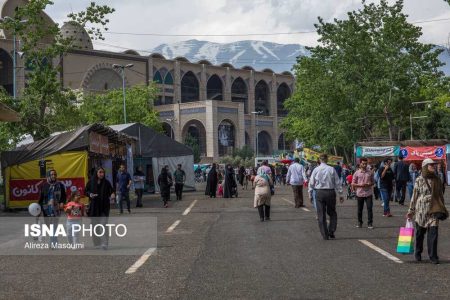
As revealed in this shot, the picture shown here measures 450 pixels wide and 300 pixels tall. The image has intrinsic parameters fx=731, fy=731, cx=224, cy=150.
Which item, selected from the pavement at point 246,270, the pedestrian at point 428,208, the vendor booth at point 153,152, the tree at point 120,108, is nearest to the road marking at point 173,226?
the pavement at point 246,270

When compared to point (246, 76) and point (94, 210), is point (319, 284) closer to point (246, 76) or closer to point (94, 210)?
point (94, 210)

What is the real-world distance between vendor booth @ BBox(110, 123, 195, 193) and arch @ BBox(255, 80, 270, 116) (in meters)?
81.6

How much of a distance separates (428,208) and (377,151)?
3454 centimetres

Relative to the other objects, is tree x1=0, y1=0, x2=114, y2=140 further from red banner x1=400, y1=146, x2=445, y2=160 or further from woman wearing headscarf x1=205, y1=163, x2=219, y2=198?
red banner x1=400, y1=146, x2=445, y2=160

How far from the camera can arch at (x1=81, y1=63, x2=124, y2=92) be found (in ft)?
312

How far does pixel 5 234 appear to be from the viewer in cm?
1923

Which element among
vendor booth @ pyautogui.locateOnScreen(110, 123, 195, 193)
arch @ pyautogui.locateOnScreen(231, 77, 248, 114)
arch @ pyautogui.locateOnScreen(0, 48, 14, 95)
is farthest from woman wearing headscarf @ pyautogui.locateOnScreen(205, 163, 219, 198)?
arch @ pyautogui.locateOnScreen(231, 77, 248, 114)

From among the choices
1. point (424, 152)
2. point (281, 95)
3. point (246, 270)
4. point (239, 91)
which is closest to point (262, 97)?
point (281, 95)

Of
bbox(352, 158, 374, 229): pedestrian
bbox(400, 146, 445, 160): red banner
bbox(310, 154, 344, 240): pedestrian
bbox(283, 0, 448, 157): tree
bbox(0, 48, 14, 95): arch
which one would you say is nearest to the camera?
bbox(310, 154, 344, 240): pedestrian

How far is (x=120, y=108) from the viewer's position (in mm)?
61875

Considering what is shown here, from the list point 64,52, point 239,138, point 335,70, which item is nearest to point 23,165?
point 64,52

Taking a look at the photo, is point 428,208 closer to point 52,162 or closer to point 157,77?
point 52,162

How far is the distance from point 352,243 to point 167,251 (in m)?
3.56

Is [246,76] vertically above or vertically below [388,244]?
above
